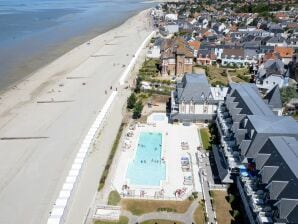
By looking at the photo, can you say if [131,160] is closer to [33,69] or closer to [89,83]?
[89,83]

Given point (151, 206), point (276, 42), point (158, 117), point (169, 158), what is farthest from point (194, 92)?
point (276, 42)

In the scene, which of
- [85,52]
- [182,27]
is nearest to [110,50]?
[85,52]

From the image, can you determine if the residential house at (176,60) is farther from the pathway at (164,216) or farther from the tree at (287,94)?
the pathway at (164,216)

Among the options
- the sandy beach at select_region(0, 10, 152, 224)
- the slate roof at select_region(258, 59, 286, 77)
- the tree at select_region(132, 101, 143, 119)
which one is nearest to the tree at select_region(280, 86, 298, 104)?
the slate roof at select_region(258, 59, 286, 77)

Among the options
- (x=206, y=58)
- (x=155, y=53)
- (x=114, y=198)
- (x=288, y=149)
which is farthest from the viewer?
(x=155, y=53)

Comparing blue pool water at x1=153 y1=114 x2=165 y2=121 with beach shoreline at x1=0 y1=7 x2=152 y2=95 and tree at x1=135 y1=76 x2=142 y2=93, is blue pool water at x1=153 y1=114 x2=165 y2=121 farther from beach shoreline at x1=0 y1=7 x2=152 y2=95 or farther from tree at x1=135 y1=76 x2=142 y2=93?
beach shoreline at x1=0 y1=7 x2=152 y2=95

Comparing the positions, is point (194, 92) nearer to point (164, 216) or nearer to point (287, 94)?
point (287, 94)
